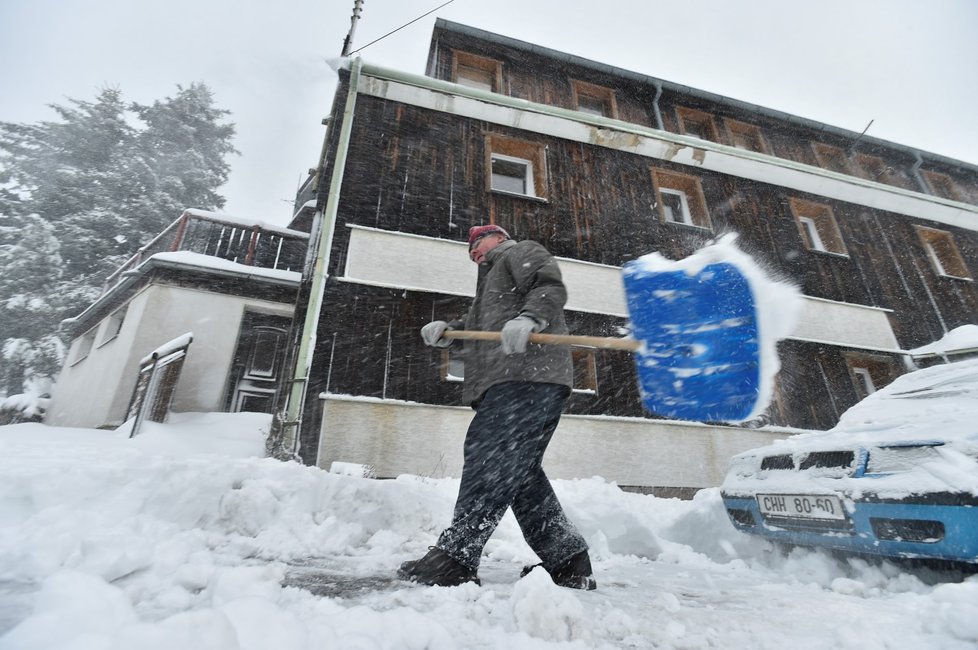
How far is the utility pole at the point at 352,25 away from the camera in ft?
26.1

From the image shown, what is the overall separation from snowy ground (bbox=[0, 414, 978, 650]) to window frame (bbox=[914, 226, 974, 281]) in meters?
11.0

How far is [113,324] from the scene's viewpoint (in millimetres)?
9539

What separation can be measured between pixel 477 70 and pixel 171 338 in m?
8.00

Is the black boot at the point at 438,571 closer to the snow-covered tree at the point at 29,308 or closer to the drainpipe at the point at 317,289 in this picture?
the drainpipe at the point at 317,289

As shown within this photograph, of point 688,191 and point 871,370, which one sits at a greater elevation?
point 688,191

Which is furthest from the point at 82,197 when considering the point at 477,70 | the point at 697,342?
the point at 697,342

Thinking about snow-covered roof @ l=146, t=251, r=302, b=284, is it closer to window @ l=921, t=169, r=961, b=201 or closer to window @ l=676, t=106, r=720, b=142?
window @ l=676, t=106, r=720, b=142

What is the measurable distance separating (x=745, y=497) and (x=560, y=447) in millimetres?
3018

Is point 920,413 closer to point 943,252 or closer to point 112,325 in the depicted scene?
point 943,252

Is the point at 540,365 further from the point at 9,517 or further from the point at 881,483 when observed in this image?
the point at 9,517

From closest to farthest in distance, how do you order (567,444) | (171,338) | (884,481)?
(884,481)
(567,444)
(171,338)

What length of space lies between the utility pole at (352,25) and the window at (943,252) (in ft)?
41.9

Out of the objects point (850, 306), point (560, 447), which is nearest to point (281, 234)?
point (560, 447)

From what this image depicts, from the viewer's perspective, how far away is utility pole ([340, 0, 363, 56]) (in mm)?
7949
